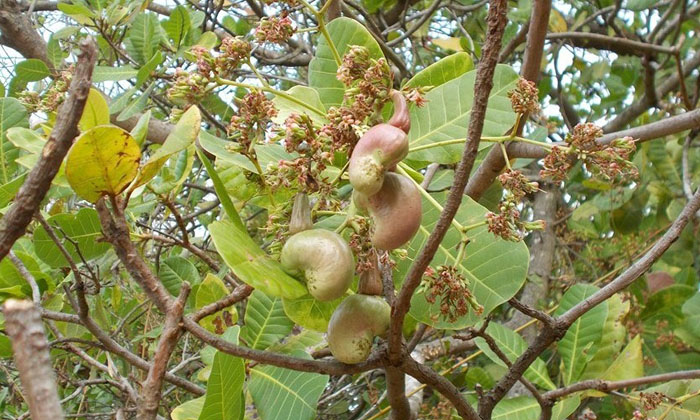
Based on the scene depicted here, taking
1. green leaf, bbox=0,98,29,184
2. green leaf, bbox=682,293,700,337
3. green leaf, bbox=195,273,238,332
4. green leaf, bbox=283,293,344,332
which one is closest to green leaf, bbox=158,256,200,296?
green leaf, bbox=195,273,238,332

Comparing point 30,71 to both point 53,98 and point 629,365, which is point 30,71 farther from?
point 629,365

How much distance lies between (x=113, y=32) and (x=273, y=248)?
1.24 m

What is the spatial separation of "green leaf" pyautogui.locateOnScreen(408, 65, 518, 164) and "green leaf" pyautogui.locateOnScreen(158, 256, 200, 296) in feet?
1.91

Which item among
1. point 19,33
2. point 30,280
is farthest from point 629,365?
point 19,33

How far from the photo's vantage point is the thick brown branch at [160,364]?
27.2 inches

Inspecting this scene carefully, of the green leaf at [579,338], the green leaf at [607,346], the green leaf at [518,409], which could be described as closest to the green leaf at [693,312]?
the green leaf at [607,346]

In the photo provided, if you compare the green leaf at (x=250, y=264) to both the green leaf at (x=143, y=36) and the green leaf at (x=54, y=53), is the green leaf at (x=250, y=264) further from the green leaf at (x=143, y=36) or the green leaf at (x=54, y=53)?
the green leaf at (x=54, y=53)

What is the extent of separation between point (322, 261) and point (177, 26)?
129 cm

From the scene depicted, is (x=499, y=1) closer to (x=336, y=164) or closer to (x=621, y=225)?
(x=336, y=164)

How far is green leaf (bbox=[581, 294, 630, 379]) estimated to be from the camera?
150cm

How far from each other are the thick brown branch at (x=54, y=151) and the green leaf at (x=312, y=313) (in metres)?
0.40

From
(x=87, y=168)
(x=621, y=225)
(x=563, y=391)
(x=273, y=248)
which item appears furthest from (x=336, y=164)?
(x=621, y=225)

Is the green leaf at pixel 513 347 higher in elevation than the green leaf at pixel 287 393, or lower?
lower

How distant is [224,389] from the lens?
0.89 m
